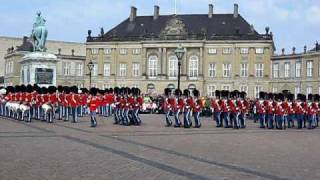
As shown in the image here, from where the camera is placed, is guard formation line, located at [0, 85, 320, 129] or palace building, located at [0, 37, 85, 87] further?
palace building, located at [0, 37, 85, 87]

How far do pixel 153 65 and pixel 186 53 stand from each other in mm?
5817

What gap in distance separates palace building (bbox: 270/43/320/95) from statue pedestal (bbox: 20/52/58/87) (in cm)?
4885

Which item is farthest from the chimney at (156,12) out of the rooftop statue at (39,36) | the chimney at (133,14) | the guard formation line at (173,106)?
the guard formation line at (173,106)

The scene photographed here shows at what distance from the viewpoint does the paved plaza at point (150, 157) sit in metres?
11.2

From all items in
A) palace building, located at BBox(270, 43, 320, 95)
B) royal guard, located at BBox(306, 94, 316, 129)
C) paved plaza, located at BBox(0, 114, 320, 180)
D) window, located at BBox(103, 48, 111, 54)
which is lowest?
paved plaza, located at BBox(0, 114, 320, 180)

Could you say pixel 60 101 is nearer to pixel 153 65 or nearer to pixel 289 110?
pixel 289 110

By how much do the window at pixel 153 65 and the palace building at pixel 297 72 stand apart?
18.3m

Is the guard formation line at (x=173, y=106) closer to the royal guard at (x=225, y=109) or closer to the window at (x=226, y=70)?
the royal guard at (x=225, y=109)

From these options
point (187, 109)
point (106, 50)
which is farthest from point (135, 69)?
point (187, 109)

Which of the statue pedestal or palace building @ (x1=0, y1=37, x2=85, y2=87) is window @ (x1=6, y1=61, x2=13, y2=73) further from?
the statue pedestal

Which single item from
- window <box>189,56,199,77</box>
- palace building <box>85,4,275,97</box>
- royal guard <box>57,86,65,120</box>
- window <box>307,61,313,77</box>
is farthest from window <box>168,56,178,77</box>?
royal guard <box>57,86,65,120</box>

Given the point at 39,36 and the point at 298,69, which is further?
the point at 298,69

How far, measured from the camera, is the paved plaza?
1122 cm

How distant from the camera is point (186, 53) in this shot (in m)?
90.6
